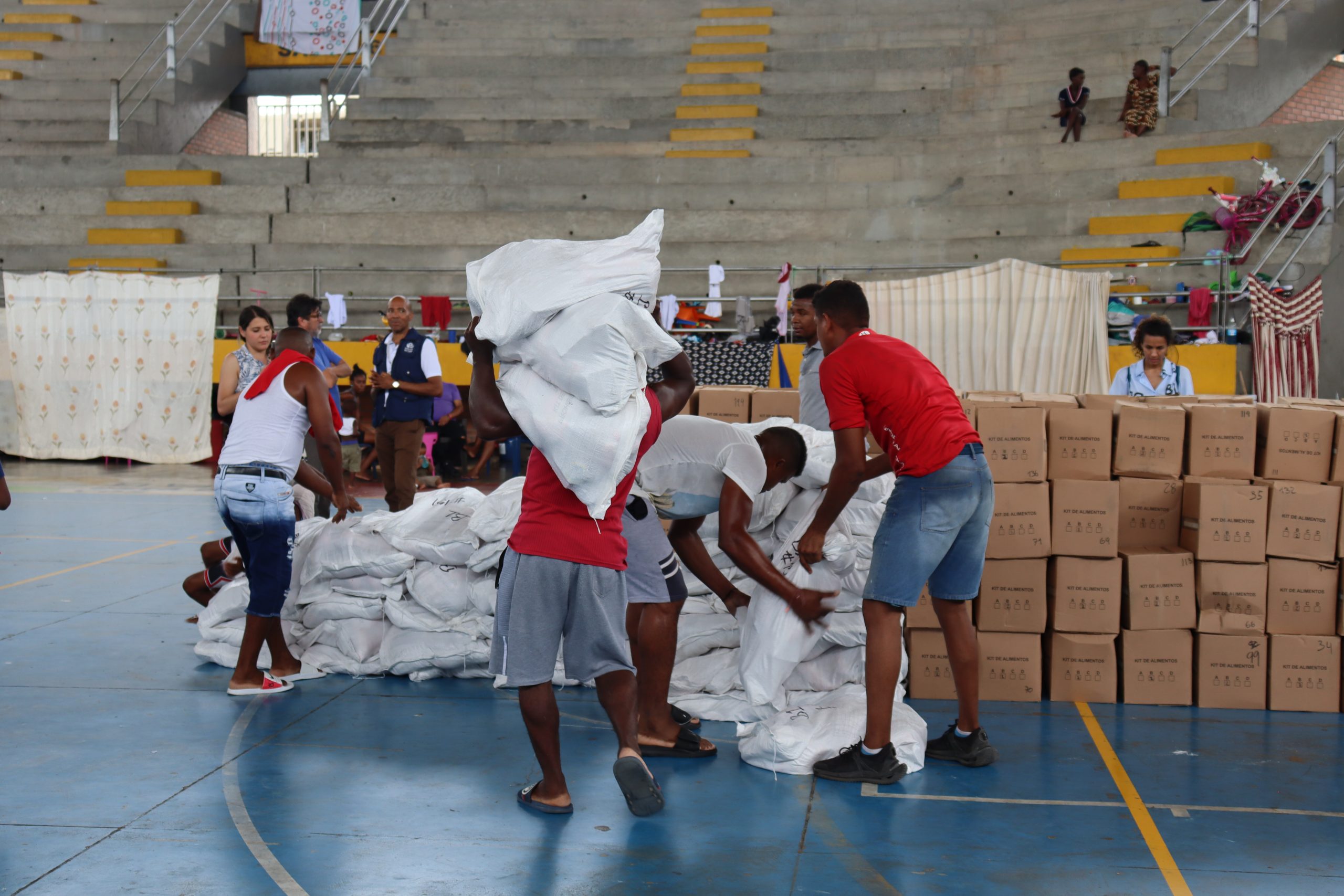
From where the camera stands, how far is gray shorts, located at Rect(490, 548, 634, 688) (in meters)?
3.76

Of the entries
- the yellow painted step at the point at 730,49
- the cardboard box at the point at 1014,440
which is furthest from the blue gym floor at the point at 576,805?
the yellow painted step at the point at 730,49

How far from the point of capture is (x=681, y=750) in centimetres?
468

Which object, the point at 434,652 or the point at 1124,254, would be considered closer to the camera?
the point at 434,652

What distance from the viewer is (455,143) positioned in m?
18.5

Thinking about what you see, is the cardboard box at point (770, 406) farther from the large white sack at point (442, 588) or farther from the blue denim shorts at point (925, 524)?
the blue denim shorts at point (925, 524)

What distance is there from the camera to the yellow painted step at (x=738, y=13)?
20.8 meters

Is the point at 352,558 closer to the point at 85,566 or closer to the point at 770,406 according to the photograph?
the point at 770,406

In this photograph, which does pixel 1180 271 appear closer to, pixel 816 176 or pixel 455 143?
pixel 816 176

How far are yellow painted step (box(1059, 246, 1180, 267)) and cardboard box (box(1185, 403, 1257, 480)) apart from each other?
333 inches

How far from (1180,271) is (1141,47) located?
5483mm

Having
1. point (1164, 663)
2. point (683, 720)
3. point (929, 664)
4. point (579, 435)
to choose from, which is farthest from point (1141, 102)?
point (579, 435)

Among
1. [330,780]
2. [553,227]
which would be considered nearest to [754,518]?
[330,780]

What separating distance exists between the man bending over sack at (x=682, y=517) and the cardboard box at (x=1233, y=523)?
77.6 inches

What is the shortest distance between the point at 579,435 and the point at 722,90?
16.7 metres
